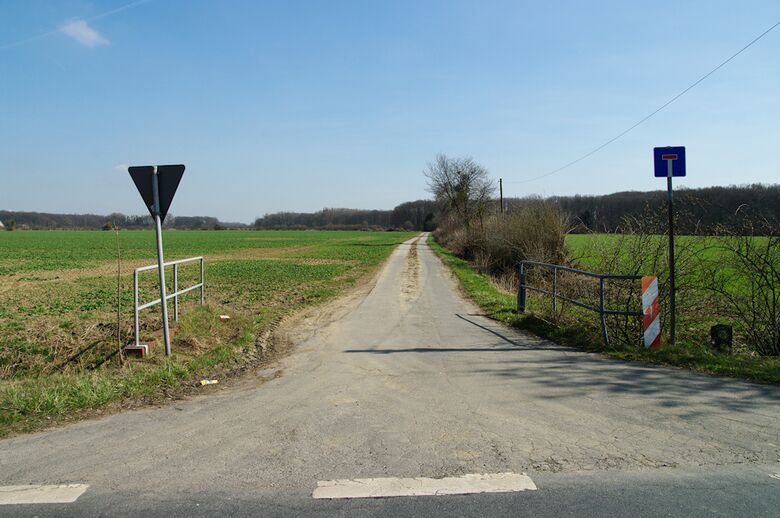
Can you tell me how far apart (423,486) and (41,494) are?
257 centimetres

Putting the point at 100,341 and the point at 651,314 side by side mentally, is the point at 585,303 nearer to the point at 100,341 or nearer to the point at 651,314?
the point at 651,314

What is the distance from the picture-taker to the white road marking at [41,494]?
11.2 feet

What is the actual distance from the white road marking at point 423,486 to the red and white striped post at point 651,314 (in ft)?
18.1

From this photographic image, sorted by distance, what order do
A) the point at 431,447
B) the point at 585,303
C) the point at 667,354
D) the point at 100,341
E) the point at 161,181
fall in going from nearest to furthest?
the point at 431,447 → the point at 161,181 → the point at 667,354 → the point at 100,341 → the point at 585,303

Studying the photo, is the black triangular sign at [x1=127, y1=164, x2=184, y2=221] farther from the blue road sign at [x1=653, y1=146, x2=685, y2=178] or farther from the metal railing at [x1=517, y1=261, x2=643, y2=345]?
the blue road sign at [x1=653, y1=146, x2=685, y2=178]

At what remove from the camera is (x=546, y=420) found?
4.93 meters

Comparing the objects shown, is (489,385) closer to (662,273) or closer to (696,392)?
(696,392)

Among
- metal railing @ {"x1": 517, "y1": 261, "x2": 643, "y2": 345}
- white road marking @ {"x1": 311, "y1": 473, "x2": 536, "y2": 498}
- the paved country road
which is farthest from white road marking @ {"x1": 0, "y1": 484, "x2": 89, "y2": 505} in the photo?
metal railing @ {"x1": 517, "y1": 261, "x2": 643, "y2": 345}

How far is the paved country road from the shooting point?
11.1ft

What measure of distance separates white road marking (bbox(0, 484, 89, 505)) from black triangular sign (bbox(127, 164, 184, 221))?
4.41 m

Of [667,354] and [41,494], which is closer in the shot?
[41,494]

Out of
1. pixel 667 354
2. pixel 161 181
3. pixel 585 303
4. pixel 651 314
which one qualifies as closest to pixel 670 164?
pixel 651 314

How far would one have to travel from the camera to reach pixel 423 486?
358cm

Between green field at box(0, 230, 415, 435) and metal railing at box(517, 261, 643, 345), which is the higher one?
metal railing at box(517, 261, 643, 345)
